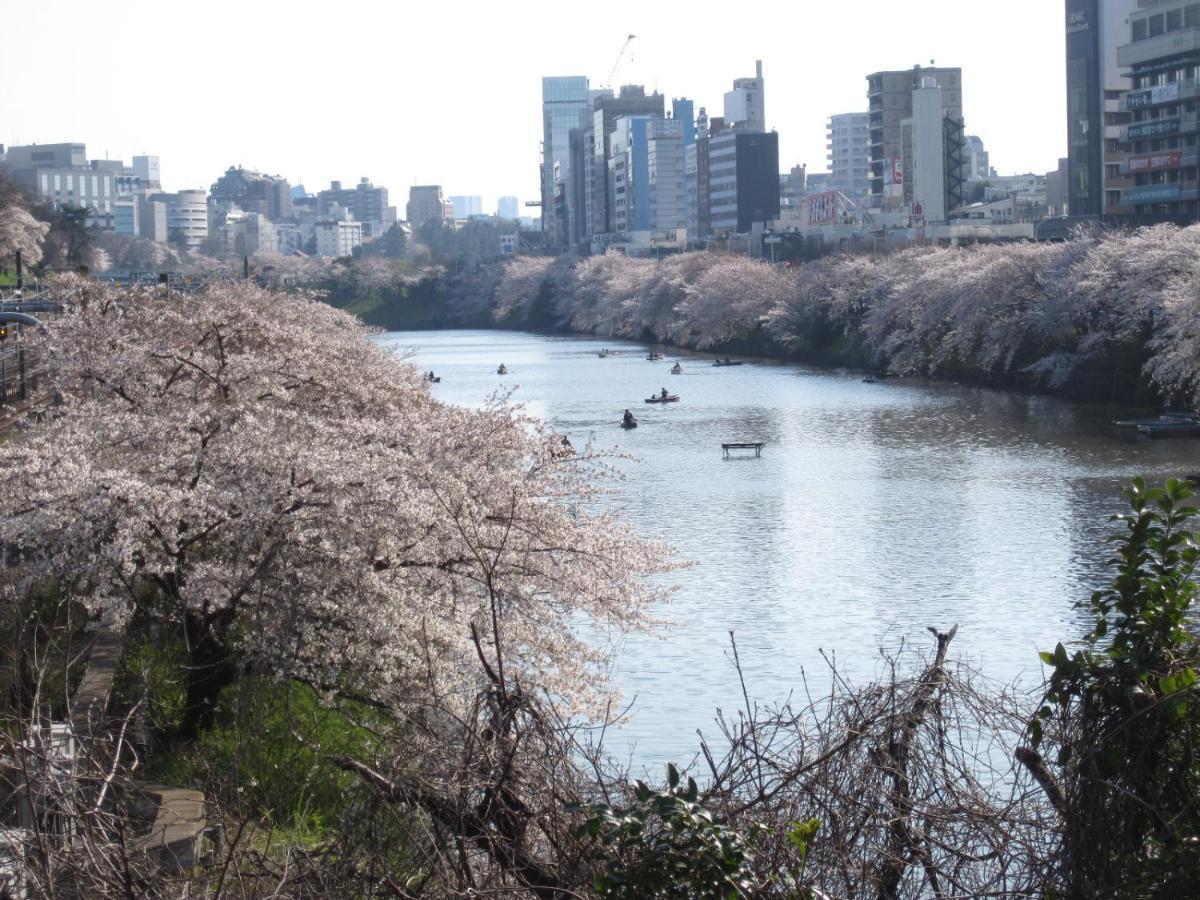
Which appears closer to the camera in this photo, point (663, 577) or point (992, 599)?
point (992, 599)

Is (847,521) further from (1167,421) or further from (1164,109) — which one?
(1164,109)

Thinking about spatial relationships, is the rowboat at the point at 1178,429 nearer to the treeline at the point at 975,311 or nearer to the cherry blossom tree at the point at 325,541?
the treeline at the point at 975,311

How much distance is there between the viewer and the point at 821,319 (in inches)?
2211

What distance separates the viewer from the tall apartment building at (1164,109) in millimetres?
56250

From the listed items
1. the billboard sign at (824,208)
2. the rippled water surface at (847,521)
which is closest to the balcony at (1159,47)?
the rippled water surface at (847,521)

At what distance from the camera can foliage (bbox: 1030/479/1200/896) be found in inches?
177

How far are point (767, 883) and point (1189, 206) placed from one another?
190 feet

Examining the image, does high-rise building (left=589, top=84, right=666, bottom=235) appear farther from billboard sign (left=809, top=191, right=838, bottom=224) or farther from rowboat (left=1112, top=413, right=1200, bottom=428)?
rowboat (left=1112, top=413, right=1200, bottom=428)

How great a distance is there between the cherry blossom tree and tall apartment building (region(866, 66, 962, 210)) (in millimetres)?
80384

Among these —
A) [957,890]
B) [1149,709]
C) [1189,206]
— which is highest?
[1189,206]

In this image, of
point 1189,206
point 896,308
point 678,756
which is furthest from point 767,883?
point 1189,206

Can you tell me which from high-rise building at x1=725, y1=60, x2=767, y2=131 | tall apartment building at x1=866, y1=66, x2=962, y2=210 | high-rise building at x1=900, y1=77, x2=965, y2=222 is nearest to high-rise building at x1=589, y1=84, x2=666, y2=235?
high-rise building at x1=725, y1=60, x2=767, y2=131

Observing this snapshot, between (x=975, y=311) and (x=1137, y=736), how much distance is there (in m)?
39.3

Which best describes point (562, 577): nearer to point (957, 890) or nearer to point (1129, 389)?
point (957, 890)
